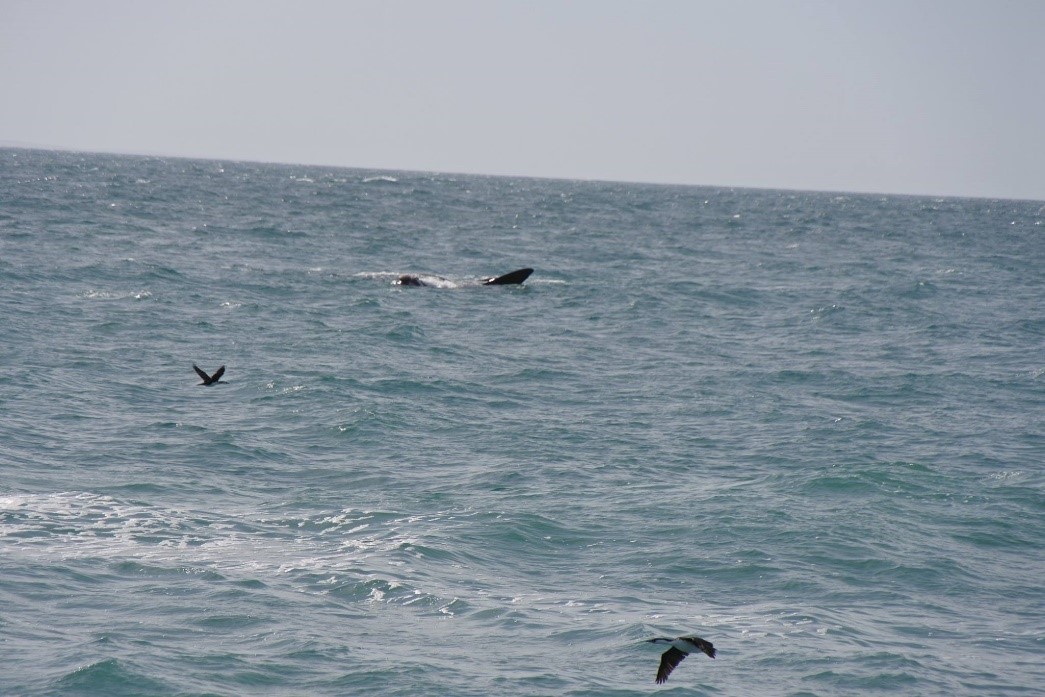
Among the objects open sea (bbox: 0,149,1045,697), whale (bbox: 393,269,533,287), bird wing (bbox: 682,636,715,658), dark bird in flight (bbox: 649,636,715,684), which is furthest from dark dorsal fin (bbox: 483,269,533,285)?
bird wing (bbox: 682,636,715,658)

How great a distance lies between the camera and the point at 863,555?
56.5 feet

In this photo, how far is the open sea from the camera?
43.7 ft

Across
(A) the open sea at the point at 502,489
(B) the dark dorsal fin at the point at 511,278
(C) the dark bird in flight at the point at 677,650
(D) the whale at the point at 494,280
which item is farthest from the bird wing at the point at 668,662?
(B) the dark dorsal fin at the point at 511,278

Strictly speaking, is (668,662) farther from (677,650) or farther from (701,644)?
(701,644)

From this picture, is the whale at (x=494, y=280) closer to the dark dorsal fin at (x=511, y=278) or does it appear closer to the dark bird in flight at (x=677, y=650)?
the dark dorsal fin at (x=511, y=278)

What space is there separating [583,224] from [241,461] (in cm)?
6146

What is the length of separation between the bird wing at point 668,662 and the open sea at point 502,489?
1924 millimetres

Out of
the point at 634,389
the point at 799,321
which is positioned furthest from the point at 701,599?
the point at 799,321

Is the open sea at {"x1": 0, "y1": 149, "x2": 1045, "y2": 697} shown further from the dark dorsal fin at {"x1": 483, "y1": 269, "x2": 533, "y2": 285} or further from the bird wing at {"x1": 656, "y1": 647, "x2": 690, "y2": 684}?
the bird wing at {"x1": 656, "y1": 647, "x2": 690, "y2": 684}

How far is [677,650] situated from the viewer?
35.6 ft

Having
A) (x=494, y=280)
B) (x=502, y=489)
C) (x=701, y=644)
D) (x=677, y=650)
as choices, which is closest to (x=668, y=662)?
(x=677, y=650)

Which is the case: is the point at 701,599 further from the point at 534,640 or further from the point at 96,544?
the point at 96,544

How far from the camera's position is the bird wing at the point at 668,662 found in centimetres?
1018

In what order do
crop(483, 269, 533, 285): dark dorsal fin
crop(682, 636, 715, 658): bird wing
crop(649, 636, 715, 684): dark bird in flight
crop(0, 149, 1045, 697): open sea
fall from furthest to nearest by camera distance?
crop(483, 269, 533, 285): dark dorsal fin < crop(0, 149, 1045, 697): open sea < crop(649, 636, 715, 684): dark bird in flight < crop(682, 636, 715, 658): bird wing
